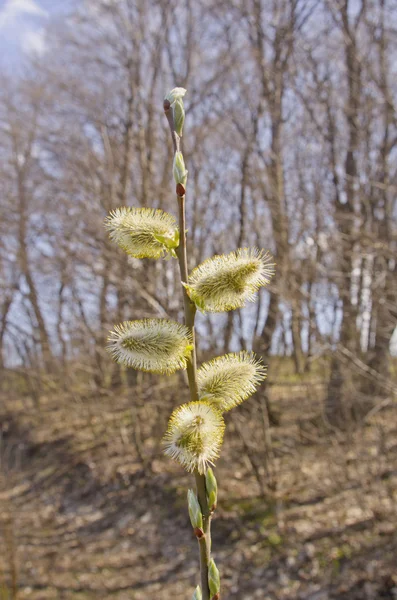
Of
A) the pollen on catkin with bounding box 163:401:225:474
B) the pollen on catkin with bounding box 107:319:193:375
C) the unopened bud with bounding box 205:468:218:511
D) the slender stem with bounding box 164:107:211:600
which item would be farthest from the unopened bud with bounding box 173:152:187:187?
the unopened bud with bounding box 205:468:218:511

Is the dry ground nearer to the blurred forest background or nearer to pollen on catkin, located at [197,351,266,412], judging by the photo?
the blurred forest background

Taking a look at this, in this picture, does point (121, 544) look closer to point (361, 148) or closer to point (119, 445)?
point (119, 445)

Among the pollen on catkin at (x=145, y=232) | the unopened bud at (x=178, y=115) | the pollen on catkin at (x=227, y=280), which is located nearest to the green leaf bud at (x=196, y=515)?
the pollen on catkin at (x=227, y=280)

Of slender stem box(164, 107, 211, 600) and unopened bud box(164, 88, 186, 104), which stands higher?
unopened bud box(164, 88, 186, 104)

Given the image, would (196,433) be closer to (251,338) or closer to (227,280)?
(227,280)

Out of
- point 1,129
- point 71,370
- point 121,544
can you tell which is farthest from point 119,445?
point 1,129
